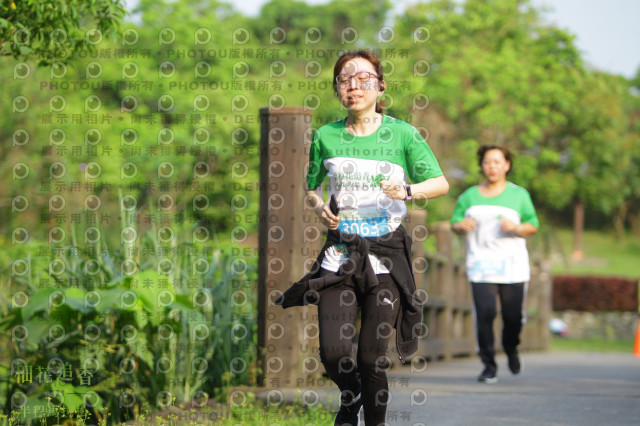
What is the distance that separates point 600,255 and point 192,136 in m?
37.0

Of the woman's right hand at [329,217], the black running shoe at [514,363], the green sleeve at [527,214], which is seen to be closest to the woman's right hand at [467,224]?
the green sleeve at [527,214]

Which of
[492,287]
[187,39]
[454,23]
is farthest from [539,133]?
[492,287]

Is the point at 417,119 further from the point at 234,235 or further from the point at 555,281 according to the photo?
the point at 234,235

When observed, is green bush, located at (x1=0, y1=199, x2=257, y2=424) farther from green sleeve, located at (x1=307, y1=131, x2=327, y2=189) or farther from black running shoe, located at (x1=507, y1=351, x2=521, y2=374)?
black running shoe, located at (x1=507, y1=351, x2=521, y2=374)

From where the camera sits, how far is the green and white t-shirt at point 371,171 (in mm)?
4121

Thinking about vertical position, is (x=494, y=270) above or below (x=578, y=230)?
above

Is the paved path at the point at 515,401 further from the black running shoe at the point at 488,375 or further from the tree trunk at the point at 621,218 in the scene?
the tree trunk at the point at 621,218

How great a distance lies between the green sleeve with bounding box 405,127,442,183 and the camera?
13.8 feet

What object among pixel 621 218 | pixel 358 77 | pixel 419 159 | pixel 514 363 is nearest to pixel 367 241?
pixel 419 159

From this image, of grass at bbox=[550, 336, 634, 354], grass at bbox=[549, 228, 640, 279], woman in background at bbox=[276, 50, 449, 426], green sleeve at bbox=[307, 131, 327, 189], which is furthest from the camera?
grass at bbox=[549, 228, 640, 279]

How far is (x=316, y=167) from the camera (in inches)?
170

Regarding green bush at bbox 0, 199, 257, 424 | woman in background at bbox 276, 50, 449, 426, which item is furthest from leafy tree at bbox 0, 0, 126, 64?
woman in background at bbox 276, 50, 449, 426

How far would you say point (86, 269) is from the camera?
18.7 feet

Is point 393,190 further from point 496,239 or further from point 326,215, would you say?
point 496,239
